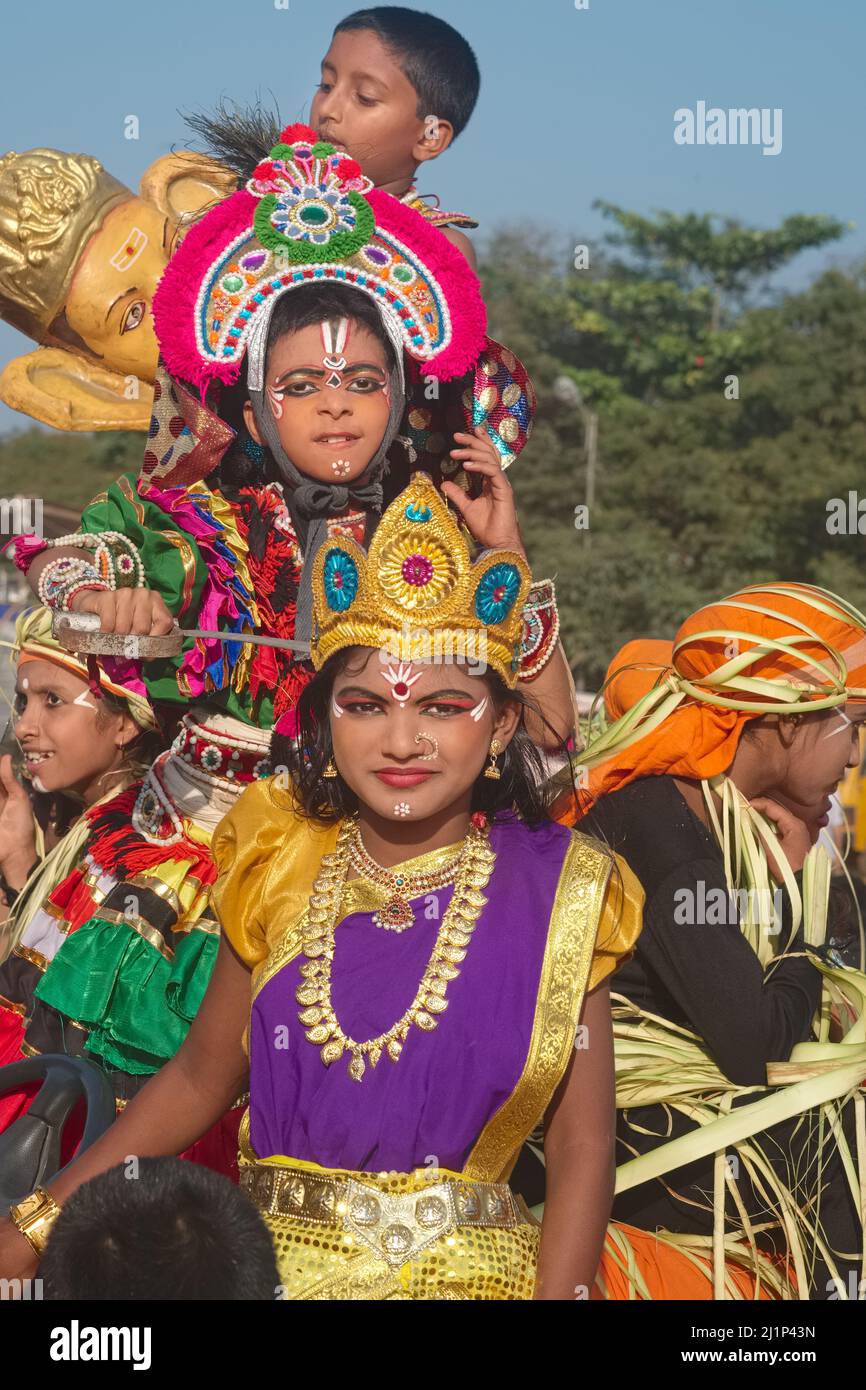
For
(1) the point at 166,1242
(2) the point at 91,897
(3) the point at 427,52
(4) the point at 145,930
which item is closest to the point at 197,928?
(4) the point at 145,930

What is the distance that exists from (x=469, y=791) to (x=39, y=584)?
964mm

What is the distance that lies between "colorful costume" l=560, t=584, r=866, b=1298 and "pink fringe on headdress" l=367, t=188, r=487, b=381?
83 cm

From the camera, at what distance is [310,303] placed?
3.70 m

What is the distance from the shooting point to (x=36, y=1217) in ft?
8.92

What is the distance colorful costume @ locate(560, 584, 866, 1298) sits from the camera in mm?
3232

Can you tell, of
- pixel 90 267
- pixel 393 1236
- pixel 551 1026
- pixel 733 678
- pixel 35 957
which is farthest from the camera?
pixel 90 267

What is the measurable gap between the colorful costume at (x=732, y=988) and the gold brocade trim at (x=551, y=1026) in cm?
53

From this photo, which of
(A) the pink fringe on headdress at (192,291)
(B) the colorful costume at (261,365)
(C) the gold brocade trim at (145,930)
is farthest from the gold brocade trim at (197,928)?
(A) the pink fringe on headdress at (192,291)

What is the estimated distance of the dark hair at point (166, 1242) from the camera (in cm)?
230

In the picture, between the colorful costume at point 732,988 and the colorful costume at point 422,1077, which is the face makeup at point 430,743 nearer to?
the colorful costume at point 422,1077

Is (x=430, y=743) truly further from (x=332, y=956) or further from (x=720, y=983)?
(x=720, y=983)

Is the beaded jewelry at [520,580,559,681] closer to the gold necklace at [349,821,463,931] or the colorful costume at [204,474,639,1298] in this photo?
the colorful costume at [204,474,639,1298]

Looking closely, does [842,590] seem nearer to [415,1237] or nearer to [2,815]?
[2,815]

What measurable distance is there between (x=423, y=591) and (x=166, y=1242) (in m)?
1.12
